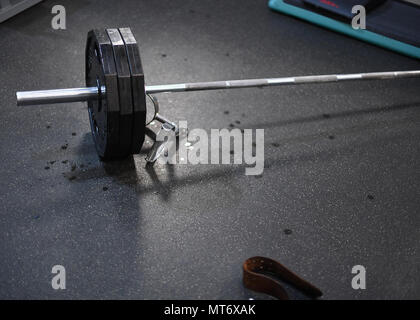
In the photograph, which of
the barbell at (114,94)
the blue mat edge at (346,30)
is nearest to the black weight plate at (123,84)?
the barbell at (114,94)

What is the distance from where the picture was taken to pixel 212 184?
151cm

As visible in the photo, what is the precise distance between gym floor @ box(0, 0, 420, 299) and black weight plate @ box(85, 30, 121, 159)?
0.08 meters

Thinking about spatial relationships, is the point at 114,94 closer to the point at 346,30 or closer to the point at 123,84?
the point at 123,84

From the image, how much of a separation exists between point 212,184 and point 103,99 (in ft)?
1.24

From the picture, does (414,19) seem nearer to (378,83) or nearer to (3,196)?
(378,83)

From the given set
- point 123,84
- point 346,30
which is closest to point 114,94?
point 123,84

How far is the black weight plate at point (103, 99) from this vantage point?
1.32 meters

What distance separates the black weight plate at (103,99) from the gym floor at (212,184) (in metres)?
0.08

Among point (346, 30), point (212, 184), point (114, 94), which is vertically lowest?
point (212, 184)

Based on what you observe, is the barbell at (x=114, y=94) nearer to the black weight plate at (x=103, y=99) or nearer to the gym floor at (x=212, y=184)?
the black weight plate at (x=103, y=99)

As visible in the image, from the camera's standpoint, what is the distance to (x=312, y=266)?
1.31 metres

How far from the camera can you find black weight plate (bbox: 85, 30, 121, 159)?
1323mm

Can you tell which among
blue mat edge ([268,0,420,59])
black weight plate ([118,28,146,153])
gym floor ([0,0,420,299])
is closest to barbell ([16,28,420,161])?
black weight plate ([118,28,146,153])

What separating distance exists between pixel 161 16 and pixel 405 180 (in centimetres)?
123
